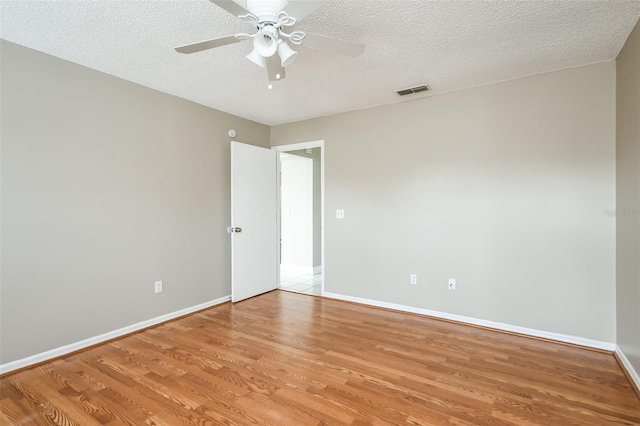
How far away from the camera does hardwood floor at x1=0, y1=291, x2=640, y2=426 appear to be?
181 centimetres

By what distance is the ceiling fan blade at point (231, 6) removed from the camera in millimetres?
1385

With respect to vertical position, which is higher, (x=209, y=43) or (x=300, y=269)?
(x=209, y=43)

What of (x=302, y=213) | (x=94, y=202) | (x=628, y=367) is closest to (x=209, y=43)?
(x=94, y=202)

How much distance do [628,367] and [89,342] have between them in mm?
4274

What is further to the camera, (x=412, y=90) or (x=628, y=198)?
(x=412, y=90)

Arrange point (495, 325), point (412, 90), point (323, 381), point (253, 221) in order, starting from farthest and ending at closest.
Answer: point (253, 221) → point (412, 90) → point (495, 325) → point (323, 381)

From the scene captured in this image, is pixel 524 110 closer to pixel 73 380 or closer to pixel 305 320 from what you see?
pixel 305 320

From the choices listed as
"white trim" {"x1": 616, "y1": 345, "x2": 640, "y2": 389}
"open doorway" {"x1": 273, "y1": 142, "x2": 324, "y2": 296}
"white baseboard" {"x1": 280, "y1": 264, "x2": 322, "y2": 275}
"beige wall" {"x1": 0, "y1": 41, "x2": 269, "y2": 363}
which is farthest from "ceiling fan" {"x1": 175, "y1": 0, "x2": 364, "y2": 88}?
"white baseboard" {"x1": 280, "y1": 264, "x2": 322, "y2": 275}

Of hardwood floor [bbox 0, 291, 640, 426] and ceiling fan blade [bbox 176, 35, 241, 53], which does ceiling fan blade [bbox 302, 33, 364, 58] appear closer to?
ceiling fan blade [bbox 176, 35, 241, 53]

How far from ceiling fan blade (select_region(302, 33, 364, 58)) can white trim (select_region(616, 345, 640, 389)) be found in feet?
9.13

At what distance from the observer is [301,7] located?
4.85ft

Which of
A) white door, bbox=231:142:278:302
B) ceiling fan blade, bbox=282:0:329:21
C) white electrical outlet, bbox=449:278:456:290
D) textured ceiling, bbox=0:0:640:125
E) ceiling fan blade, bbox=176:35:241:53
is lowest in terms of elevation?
white electrical outlet, bbox=449:278:456:290

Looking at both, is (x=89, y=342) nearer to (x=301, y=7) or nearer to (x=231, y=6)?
(x=231, y=6)

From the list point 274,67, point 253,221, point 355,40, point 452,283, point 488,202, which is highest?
point 355,40
